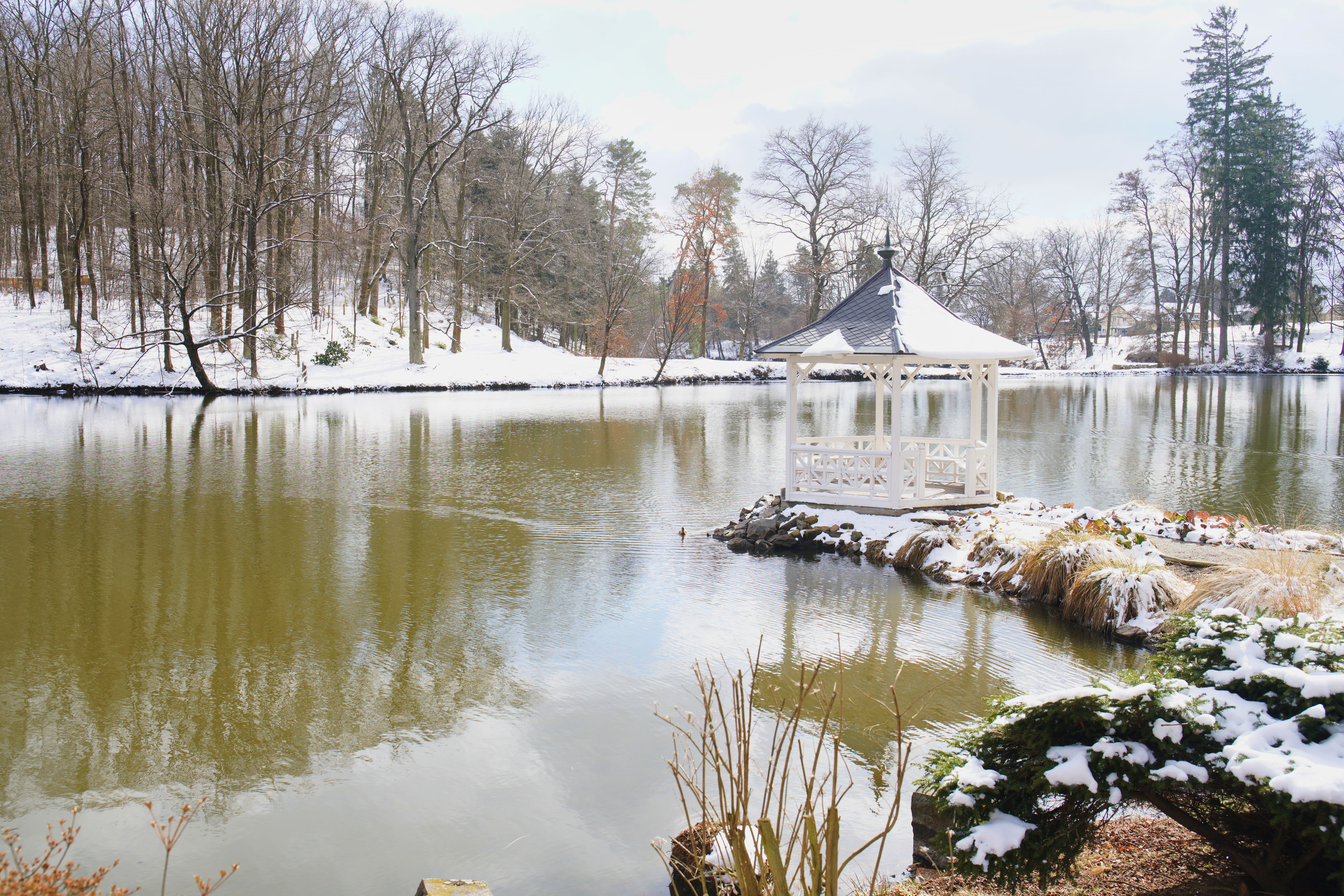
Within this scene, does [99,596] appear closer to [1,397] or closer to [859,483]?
[859,483]

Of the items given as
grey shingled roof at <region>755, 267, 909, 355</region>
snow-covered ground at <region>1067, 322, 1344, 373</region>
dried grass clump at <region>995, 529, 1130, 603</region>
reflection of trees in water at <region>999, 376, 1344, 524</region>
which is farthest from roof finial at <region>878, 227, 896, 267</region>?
snow-covered ground at <region>1067, 322, 1344, 373</region>

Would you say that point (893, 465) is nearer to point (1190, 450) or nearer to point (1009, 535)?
point (1009, 535)

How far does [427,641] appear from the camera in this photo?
6.95m

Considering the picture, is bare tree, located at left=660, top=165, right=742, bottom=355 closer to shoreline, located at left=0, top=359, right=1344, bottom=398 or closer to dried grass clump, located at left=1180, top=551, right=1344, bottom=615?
shoreline, located at left=0, top=359, right=1344, bottom=398

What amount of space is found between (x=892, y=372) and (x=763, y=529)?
256 centimetres

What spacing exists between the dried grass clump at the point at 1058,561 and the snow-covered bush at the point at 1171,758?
5.43m

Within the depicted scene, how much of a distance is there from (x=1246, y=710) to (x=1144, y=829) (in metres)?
1.26

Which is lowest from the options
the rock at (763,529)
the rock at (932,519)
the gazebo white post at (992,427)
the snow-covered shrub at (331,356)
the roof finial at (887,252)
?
the rock at (763,529)

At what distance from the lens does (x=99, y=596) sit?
25.5ft

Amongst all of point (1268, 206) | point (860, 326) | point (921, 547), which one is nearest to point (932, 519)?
point (921, 547)

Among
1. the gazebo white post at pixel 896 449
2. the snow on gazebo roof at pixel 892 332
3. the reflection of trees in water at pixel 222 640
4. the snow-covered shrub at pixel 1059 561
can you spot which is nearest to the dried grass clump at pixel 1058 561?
the snow-covered shrub at pixel 1059 561

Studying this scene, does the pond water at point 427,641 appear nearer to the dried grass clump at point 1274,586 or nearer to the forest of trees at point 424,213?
the dried grass clump at point 1274,586

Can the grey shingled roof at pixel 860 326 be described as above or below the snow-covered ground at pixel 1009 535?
above

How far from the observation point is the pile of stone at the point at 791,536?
412 inches
